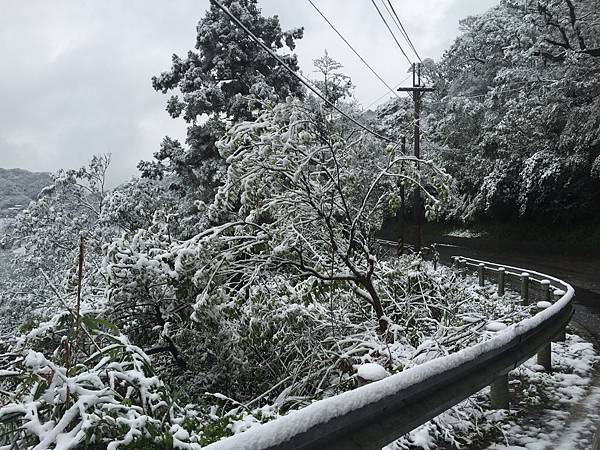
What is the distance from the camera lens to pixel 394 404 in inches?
91.9

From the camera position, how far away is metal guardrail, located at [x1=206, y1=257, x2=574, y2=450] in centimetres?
168

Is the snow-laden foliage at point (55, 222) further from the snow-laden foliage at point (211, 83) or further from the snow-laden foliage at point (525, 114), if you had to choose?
the snow-laden foliage at point (525, 114)

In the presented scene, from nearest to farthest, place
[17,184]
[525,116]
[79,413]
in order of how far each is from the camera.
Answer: [79,413], [525,116], [17,184]

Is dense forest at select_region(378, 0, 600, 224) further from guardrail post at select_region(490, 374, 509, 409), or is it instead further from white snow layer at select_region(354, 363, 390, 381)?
white snow layer at select_region(354, 363, 390, 381)

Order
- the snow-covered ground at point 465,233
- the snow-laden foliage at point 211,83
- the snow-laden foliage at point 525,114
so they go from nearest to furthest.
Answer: the snow-laden foliage at point 525,114
the snow-laden foliage at point 211,83
the snow-covered ground at point 465,233

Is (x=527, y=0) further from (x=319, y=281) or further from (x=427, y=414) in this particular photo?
(x=427, y=414)

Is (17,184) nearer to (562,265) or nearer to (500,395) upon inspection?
(562,265)

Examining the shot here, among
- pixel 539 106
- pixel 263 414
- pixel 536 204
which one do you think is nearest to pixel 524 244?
pixel 536 204

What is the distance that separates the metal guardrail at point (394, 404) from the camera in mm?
1680

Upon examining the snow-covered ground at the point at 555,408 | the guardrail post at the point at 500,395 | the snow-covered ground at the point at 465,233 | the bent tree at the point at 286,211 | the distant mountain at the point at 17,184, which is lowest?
the snow-covered ground at the point at 465,233

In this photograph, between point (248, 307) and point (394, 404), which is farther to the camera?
point (248, 307)

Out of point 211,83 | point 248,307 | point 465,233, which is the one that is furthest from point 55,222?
point 465,233

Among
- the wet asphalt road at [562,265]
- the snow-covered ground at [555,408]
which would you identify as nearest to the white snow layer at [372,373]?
the snow-covered ground at [555,408]

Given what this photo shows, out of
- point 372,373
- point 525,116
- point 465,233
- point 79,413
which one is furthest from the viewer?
point 465,233
